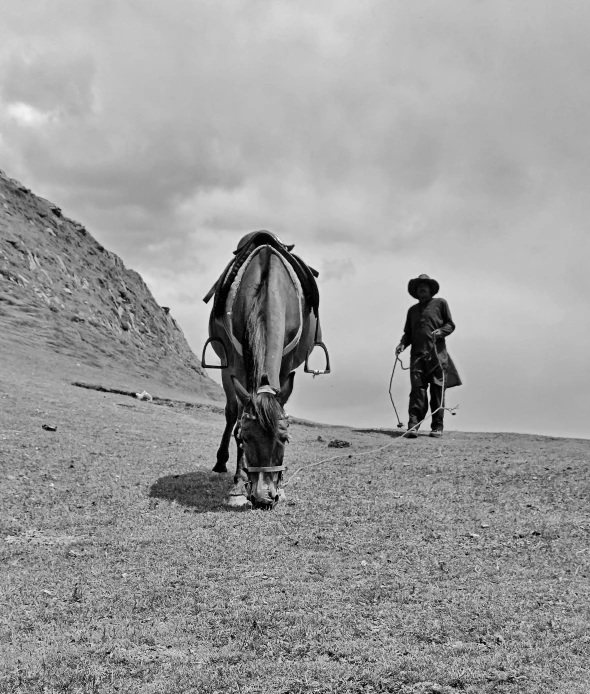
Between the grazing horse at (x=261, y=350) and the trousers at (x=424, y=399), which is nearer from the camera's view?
the grazing horse at (x=261, y=350)

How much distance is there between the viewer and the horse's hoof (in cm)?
785

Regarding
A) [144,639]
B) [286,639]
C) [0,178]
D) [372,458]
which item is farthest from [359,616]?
[0,178]

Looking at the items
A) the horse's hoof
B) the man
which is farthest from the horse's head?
the man

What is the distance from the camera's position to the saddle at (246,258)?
9.01 m

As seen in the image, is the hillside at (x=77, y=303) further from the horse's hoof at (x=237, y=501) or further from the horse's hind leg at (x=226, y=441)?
the horse's hoof at (x=237, y=501)

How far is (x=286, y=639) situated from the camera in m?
4.36

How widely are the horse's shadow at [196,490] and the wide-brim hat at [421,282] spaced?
27.0ft

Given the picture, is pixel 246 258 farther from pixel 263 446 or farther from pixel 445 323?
pixel 445 323

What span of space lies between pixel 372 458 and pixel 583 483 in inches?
143

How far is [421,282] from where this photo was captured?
16.4 meters

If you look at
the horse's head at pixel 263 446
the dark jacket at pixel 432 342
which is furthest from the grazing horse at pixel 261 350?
the dark jacket at pixel 432 342

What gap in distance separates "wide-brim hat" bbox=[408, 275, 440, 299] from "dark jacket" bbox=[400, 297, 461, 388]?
0.87 feet

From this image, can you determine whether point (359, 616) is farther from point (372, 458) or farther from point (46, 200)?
point (46, 200)

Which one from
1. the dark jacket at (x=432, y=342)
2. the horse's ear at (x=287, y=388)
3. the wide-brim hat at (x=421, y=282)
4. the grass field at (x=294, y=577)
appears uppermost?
the wide-brim hat at (x=421, y=282)
